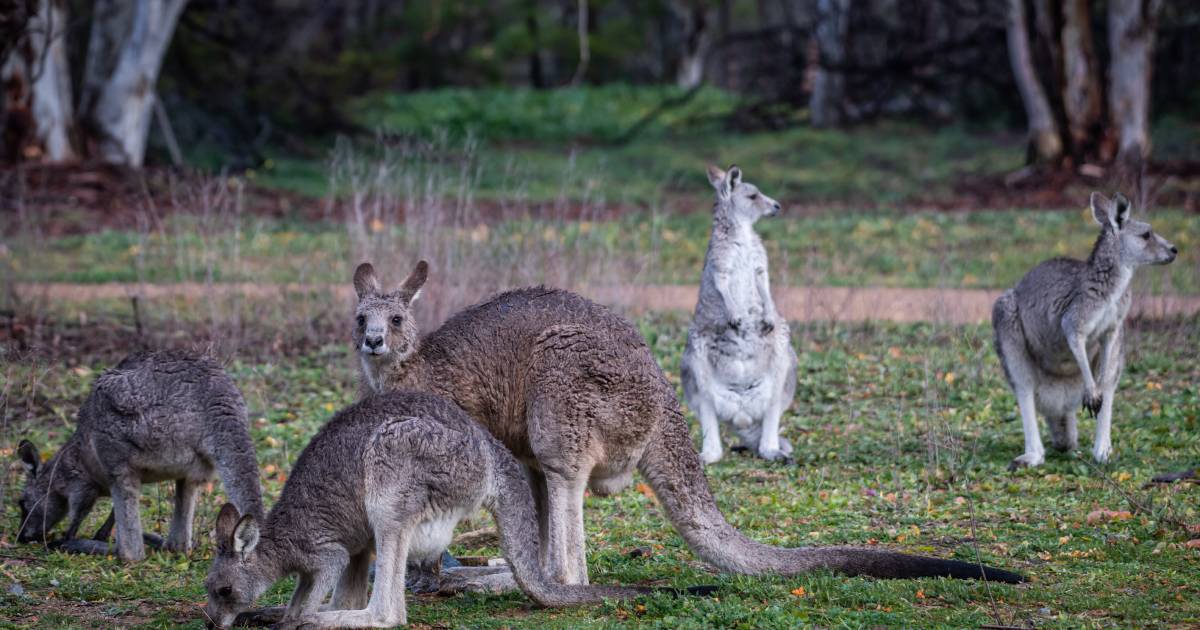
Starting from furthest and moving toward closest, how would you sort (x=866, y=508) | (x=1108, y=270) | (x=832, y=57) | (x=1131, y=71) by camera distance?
(x=832, y=57), (x=1131, y=71), (x=1108, y=270), (x=866, y=508)

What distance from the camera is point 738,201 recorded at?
373 inches

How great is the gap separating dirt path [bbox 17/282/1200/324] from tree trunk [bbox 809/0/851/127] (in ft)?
47.2

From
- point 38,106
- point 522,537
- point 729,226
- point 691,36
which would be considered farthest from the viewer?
point 691,36

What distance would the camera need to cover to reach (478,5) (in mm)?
35438

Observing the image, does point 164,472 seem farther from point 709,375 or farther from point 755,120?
point 755,120

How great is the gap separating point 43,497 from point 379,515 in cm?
252

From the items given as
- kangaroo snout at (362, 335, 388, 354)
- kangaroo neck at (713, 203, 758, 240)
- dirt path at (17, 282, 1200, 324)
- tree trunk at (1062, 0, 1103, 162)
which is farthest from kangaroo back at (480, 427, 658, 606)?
tree trunk at (1062, 0, 1103, 162)

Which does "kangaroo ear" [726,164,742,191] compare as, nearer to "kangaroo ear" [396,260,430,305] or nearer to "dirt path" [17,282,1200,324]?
"dirt path" [17,282,1200,324]

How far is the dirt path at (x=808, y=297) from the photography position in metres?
11.6

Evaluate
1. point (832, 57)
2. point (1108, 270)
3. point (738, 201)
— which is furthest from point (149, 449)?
point (832, 57)

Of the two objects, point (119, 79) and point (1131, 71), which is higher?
point (1131, 71)

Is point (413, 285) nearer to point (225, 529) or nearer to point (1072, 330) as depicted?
point (225, 529)

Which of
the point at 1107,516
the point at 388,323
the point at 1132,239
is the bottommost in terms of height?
the point at 1107,516

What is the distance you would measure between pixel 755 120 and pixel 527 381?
74.0 ft
